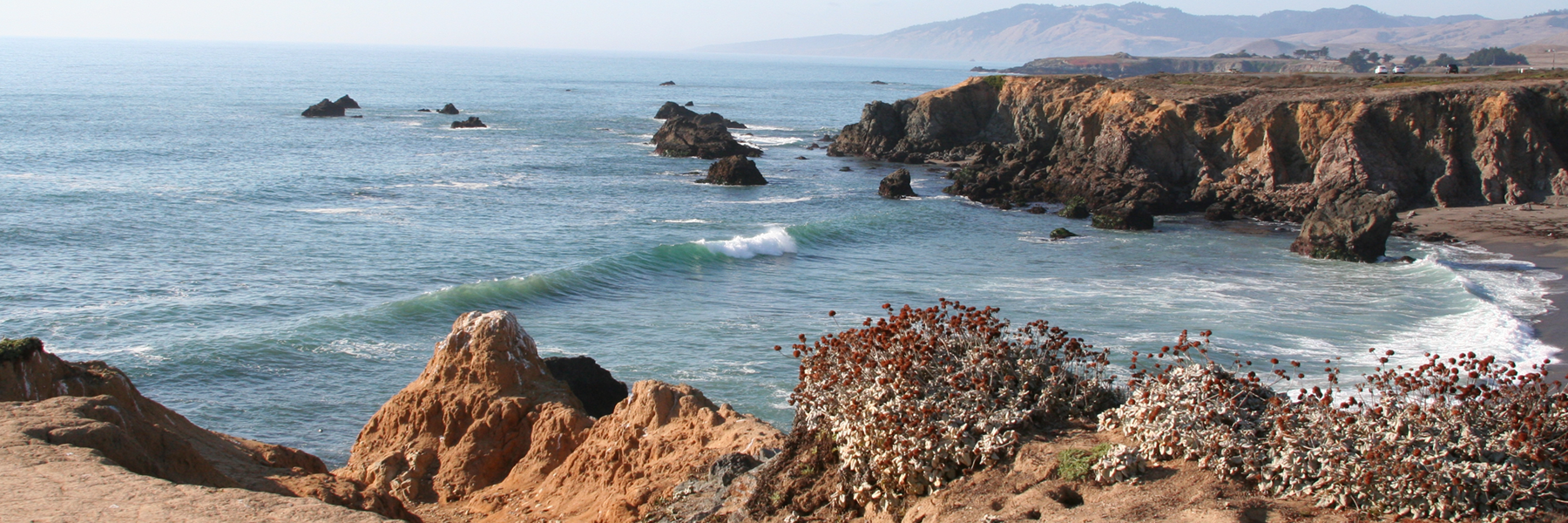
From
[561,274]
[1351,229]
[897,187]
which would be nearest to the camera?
[561,274]

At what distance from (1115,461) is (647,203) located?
1451 inches

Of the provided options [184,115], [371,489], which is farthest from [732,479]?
[184,115]

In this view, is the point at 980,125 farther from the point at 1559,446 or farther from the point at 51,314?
the point at 1559,446

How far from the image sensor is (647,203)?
42.4 metres

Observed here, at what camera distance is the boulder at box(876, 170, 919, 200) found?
149 feet

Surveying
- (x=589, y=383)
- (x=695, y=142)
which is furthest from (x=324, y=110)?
(x=589, y=383)

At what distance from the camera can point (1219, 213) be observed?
38.3m

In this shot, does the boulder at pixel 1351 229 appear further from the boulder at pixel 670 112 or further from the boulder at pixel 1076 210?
the boulder at pixel 670 112

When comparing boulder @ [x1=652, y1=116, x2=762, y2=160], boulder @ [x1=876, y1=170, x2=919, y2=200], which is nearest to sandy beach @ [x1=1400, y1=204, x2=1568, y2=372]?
boulder @ [x1=876, y1=170, x2=919, y2=200]

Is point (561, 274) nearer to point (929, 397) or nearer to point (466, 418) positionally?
point (466, 418)

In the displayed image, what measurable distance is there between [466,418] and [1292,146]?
38.7m

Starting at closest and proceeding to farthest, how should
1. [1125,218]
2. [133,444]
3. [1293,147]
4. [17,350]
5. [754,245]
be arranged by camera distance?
1. [133,444]
2. [17,350]
3. [754,245]
4. [1125,218]
5. [1293,147]

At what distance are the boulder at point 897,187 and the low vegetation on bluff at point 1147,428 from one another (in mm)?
37003

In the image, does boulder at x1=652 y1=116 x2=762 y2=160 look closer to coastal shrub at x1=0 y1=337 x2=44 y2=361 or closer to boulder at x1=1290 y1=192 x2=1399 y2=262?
boulder at x1=1290 y1=192 x2=1399 y2=262
